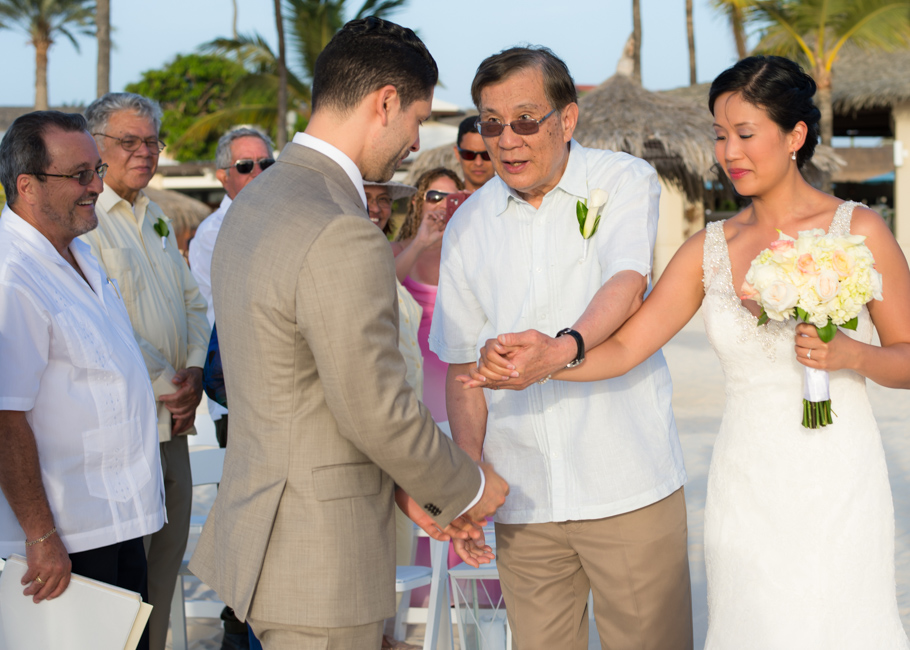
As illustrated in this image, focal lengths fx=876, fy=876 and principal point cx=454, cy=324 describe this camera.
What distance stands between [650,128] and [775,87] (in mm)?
13982

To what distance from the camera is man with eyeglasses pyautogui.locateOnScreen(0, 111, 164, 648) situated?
293cm

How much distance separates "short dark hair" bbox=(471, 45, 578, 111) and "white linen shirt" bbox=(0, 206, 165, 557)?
5.48ft

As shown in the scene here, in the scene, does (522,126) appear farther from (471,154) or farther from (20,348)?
(471,154)

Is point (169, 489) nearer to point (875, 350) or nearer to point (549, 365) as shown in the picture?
point (549, 365)

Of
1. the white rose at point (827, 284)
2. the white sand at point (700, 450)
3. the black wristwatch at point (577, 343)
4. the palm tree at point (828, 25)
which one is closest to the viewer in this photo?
the white rose at point (827, 284)

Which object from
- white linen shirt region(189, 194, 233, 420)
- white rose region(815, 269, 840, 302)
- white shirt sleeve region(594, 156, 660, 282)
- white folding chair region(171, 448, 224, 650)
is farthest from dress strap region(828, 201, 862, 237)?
white linen shirt region(189, 194, 233, 420)

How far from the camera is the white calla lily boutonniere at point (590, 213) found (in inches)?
115

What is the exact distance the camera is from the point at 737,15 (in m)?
26.5

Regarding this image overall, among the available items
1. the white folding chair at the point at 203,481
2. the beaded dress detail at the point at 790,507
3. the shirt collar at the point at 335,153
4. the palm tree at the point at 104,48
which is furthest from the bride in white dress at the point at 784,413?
the palm tree at the point at 104,48

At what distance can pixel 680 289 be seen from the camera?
3.12 metres

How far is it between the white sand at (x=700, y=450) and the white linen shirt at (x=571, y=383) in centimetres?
241

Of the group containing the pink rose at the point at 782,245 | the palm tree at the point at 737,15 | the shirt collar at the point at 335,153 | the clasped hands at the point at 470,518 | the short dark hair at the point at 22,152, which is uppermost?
the palm tree at the point at 737,15

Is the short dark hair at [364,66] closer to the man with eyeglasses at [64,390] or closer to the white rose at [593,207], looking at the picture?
the white rose at [593,207]

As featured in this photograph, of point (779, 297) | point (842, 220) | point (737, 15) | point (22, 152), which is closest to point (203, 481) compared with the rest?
point (22, 152)
